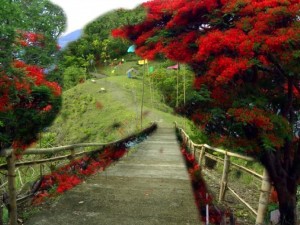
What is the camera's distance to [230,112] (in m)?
4.43

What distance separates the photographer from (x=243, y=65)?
4.31 meters

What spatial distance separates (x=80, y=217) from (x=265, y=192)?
253 cm

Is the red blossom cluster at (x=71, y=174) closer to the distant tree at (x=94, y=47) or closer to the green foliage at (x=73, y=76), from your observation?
the green foliage at (x=73, y=76)

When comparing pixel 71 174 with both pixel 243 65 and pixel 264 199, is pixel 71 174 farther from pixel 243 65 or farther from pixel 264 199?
pixel 243 65

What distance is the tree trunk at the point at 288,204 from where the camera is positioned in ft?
17.9

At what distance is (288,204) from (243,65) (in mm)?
2362

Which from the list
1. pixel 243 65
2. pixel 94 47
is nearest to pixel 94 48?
pixel 94 47

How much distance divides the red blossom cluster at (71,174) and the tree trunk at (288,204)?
3.25 metres

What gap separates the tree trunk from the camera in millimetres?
5441

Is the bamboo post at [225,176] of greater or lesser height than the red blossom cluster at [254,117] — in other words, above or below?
below

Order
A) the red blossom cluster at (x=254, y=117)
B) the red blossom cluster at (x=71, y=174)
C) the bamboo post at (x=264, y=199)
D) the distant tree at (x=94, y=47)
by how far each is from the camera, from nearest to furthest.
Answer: the red blossom cluster at (x=254, y=117) < the bamboo post at (x=264, y=199) < the red blossom cluster at (x=71, y=174) < the distant tree at (x=94, y=47)

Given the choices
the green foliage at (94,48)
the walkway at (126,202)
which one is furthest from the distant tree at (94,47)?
the walkway at (126,202)

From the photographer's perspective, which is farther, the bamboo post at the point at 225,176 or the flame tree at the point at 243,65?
the bamboo post at the point at 225,176

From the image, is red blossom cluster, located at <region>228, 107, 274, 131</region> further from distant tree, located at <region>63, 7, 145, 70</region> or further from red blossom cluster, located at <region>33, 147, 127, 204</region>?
distant tree, located at <region>63, 7, 145, 70</region>
